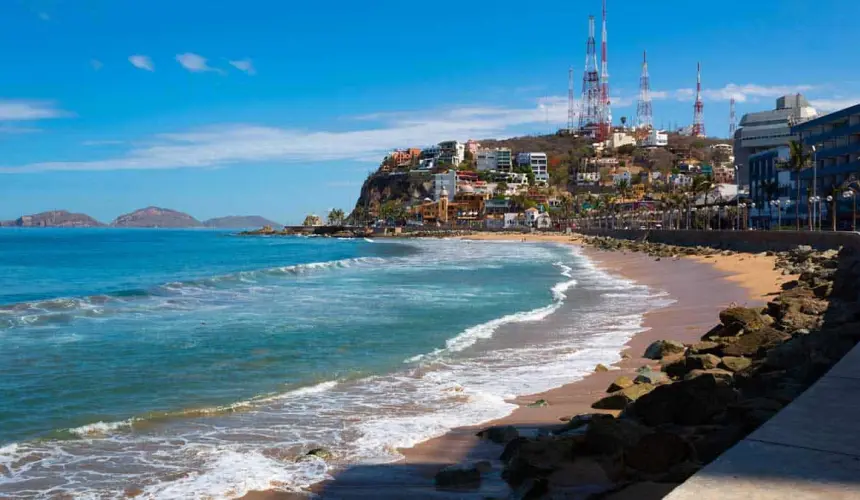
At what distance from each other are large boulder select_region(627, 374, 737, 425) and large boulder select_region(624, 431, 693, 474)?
49.6 inches

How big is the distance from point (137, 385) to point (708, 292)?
57.1 ft

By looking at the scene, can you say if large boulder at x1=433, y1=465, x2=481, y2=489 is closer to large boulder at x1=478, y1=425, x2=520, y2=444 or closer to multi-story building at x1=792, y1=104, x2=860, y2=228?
large boulder at x1=478, y1=425, x2=520, y2=444

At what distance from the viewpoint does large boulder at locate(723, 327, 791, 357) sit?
1012cm

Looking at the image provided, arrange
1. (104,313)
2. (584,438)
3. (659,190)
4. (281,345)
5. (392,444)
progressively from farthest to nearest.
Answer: (659,190) → (104,313) → (281,345) → (392,444) → (584,438)

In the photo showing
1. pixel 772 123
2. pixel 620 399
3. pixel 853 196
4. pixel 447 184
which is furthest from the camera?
pixel 447 184

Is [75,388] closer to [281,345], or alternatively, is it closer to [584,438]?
[281,345]

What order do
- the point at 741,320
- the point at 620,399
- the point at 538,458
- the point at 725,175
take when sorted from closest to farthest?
the point at 538,458, the point at 620,399, the point at 741,320, the point at 725,175

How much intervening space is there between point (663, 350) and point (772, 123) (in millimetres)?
95660

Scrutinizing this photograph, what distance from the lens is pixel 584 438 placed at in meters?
6.37

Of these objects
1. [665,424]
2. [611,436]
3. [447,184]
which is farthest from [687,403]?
[447,184]

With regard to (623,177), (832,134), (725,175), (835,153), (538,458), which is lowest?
(538,458)

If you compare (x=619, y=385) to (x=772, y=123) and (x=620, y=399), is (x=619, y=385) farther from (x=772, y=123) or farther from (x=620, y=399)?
(x=772, y=123)

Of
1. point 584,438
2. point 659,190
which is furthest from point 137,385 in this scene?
point 659,190

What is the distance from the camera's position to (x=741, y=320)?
39.3ft
